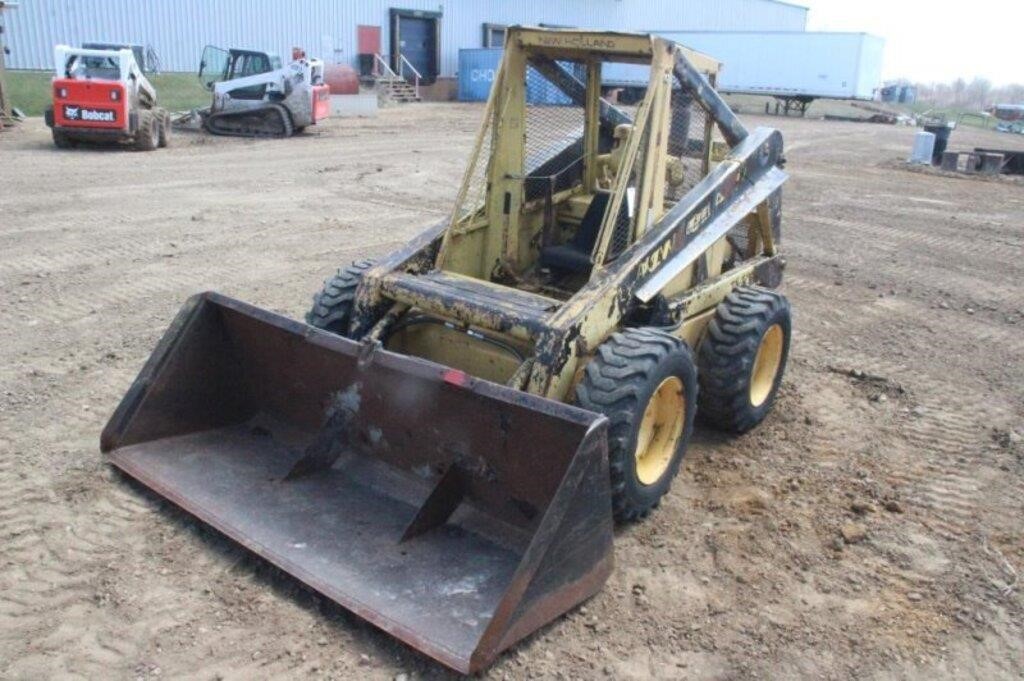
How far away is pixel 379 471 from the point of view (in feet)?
12.9

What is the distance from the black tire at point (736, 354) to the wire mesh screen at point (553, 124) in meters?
1.15

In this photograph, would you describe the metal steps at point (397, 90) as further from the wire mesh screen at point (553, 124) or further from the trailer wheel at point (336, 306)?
the trailer wheel at point (336, 306)

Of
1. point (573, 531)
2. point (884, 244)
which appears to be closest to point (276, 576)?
point (573, 531)

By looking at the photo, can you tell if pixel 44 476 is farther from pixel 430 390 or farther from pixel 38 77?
pixel 38 77

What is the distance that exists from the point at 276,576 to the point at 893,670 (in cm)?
221

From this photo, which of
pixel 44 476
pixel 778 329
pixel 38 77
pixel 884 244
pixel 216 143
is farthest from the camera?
pixel 38 77

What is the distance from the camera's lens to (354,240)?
366 inches

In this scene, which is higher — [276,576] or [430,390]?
[430,390]

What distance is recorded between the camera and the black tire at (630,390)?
12.0ft

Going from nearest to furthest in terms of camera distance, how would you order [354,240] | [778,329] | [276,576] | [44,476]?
[276,576]
[44,476]
[778,329]
[354,240]

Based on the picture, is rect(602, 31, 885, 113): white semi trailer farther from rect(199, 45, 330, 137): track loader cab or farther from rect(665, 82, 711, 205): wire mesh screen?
rect(665, 82, 711, 205): wire mesh screen

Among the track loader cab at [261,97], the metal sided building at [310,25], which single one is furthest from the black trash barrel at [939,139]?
the track loader cab at [261,97]

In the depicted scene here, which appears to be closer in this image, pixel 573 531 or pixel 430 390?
pixel 573 531

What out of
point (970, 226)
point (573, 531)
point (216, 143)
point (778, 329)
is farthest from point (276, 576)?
point (216, 143)
